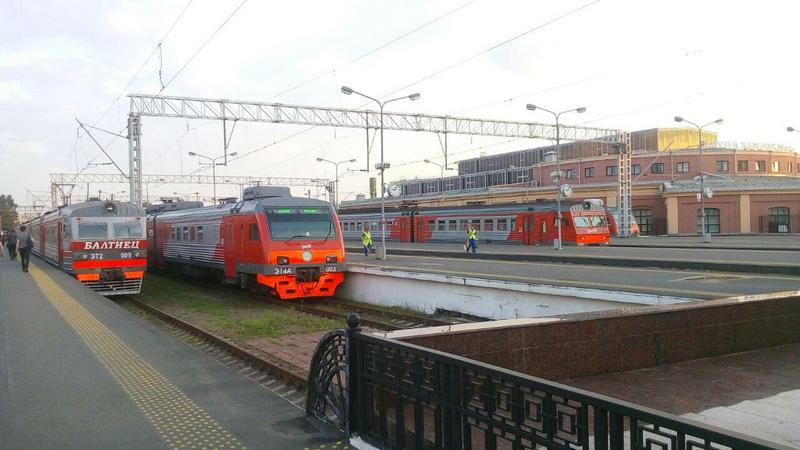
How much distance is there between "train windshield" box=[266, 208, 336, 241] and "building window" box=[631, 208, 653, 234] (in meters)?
45.3

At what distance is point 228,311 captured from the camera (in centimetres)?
1642

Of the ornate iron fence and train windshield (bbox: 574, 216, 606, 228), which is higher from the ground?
train windshield (bbox: 574, 216, 606, 228)

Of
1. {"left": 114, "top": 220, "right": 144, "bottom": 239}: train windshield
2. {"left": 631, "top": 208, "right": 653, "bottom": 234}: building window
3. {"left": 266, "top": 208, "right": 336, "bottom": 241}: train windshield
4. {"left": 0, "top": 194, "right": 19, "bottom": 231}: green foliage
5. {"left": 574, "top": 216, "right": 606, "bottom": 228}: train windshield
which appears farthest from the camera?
{"left": 0, "top": 194, "right": 19, "bottom": 231}: green foliage

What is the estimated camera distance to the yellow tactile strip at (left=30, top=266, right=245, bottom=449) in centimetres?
502

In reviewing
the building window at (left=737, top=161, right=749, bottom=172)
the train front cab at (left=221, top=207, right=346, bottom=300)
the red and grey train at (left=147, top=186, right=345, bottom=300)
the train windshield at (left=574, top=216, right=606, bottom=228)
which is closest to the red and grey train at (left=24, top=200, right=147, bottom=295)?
the red and grey train at (left=147, top=186, right=345, bottom=300)

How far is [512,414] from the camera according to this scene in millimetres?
3449

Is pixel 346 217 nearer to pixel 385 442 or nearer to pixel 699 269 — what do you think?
pixel 699 269

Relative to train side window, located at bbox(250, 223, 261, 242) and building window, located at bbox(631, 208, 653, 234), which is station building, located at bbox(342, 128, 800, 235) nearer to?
building window, located at bbox(631, 208, 653, 234)

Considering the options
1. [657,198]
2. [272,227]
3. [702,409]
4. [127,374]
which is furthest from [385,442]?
[657,198]

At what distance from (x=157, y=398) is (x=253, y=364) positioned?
3153 millimetres

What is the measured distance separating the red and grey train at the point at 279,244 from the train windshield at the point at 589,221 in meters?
19.3

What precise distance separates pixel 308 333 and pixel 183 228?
515 inches

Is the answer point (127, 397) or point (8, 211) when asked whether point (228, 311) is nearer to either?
point (127, 397)

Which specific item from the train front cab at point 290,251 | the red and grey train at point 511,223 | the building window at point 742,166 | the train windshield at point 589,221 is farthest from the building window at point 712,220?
the train front cab at point 290,251
